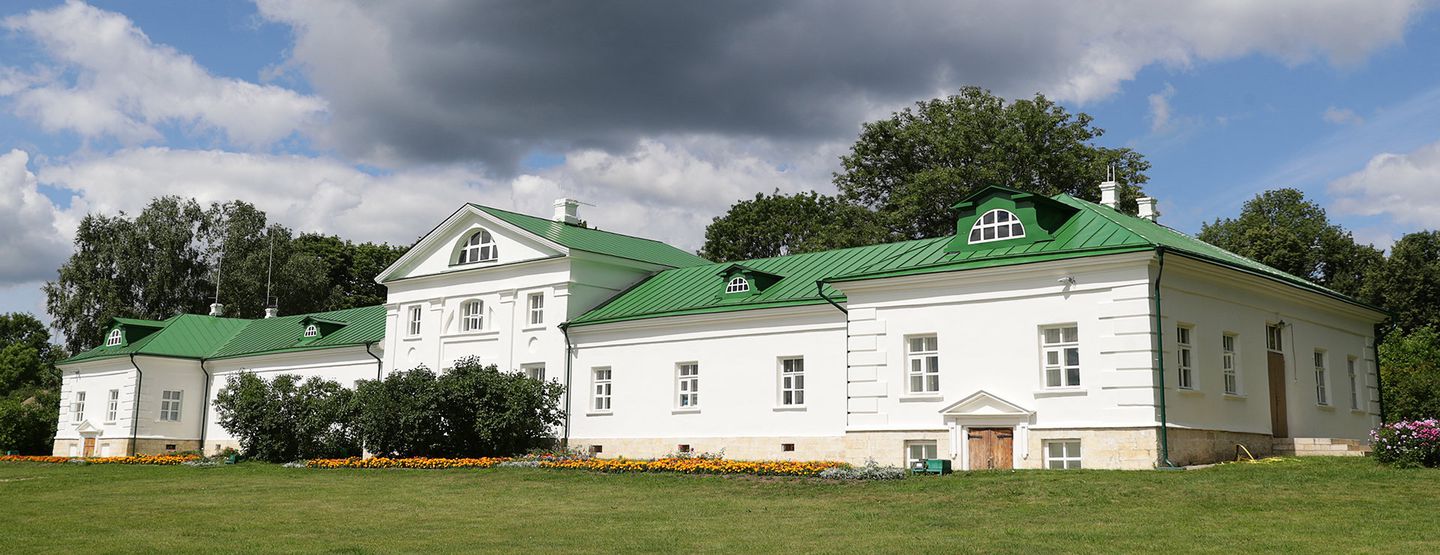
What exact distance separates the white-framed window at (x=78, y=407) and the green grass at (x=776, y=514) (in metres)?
22.0

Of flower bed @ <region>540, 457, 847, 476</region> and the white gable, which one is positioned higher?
the white gable

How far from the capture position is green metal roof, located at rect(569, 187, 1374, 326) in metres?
23.1

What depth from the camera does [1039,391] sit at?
22.8 m

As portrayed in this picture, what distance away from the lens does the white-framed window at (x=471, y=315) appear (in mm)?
34406

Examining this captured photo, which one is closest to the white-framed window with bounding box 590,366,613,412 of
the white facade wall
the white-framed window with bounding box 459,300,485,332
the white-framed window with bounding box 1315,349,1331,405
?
the white-framed window with bounding box 459,300,485,332

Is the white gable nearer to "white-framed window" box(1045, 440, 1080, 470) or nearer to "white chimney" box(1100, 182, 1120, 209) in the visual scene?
"white chimney" box(1100, 182, 1120, 209)

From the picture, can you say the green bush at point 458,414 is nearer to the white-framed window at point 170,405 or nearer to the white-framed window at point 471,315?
the white-framed window at point 471,315

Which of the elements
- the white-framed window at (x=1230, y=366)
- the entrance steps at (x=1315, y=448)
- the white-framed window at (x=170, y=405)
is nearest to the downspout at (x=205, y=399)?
the white-framed window at (x=170, y=405)

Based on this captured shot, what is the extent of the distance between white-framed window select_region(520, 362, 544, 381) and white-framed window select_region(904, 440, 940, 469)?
12095 mm

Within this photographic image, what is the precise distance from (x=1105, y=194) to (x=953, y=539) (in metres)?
16.8

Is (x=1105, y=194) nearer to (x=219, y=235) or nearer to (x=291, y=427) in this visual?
(x=291, y=427)

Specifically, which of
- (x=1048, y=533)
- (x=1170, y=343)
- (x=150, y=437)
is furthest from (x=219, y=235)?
(x=1048, y=533)

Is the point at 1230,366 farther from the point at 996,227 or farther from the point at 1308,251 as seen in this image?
the point at 1308,251

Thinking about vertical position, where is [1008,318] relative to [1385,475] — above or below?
above
